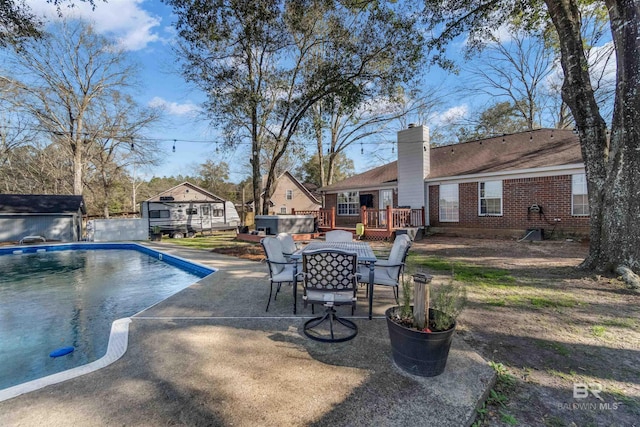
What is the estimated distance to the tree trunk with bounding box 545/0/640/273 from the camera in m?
4.90

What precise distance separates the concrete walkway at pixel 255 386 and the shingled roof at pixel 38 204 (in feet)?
59.0

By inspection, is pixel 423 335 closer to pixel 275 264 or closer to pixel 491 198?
pixel 275 264

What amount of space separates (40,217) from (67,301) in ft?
48.8

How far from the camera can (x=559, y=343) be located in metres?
2.95

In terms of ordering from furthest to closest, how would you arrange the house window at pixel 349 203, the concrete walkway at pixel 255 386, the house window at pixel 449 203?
the house window at pixel 349 203 → the house window at pixel 449 203 → the concrete walkway at pixel 255 386

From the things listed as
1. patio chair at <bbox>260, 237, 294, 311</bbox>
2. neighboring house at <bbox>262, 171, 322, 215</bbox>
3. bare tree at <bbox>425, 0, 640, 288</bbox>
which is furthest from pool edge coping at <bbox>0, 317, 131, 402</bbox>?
neighboring house at <bbox>262, 171, 322, 215</bbox>

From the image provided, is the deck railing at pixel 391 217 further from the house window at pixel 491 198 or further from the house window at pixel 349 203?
the house window at pixel 349 203

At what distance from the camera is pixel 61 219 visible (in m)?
16.6

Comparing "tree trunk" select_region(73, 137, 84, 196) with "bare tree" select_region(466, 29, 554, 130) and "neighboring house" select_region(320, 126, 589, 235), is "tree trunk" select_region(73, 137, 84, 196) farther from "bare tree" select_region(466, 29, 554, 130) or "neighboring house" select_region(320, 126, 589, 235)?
"bare tree" select_region(466, 29, 554, 130)

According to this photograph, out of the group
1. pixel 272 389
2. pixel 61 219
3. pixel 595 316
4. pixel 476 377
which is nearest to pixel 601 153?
pixel 595 316

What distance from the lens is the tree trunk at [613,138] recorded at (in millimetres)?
4902

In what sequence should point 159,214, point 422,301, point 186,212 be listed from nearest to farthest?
1. point 422,301
2. point 159,214
3. point 186,212

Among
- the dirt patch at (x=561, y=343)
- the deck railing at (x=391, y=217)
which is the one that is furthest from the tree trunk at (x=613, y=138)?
the deck railing at (x=391, y=217)

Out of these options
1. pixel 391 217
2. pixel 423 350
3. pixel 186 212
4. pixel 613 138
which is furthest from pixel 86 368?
pixel 186 212
